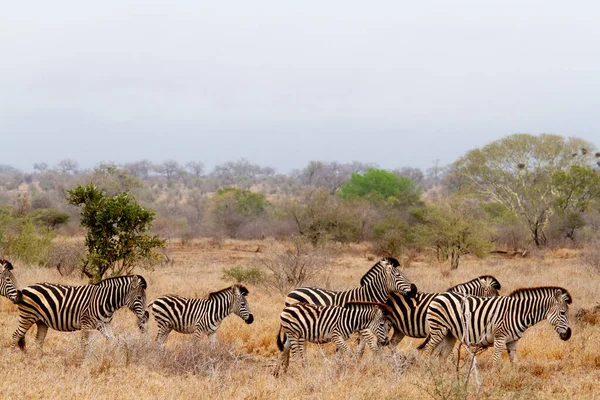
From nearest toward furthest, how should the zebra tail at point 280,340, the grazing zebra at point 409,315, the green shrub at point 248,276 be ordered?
the zebra tail at point 280,340, the grazing zebra at point 409,315, the green shrub at point 248,276

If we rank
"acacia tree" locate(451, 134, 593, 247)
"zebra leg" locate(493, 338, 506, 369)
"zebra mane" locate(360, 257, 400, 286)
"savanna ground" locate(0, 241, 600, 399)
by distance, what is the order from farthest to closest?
"acacia tree" locate(451, 134, 593, 247) → "zebra mane" locate(360, 257, 400, 286) → "zebra leg" locate(493, 338, 506, 369) → "savanna ground" locate(0, 241, 600, 399)

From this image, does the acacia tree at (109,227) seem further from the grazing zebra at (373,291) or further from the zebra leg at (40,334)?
the grazing zebra at (373,291)

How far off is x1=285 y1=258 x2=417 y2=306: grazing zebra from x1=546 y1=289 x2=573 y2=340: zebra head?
1.96m

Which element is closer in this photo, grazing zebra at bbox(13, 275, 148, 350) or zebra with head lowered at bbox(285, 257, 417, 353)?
grazing zebra at bbox(13, 275, 148, 350)

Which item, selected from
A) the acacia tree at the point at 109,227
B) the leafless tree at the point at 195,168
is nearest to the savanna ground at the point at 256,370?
the acacia tree at the point at 109,227

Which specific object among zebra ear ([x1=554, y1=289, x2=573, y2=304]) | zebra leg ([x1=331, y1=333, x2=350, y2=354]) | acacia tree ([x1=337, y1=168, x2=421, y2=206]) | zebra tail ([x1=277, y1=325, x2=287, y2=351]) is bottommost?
zebra tail ([x1=277, y1=325, x2=287, y2=351])

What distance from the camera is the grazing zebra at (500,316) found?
7.86 metres

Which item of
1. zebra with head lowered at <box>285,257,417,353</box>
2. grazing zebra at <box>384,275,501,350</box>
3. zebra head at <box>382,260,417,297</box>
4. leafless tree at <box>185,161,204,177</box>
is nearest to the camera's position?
grazing zebra at <box>384,275,501,350</box>

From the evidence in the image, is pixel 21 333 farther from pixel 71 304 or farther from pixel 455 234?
pixel 455 234

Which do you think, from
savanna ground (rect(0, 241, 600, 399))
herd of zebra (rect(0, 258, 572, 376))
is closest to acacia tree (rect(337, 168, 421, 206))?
savanna ground (rect(0, 241, 600, 399))

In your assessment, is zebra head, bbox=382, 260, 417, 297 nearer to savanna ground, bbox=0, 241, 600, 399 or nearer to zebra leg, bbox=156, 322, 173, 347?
savanna ground, bbox=0, 241, 600, 399

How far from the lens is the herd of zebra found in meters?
7.91

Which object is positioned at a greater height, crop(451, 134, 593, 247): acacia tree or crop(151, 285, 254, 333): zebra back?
crop(451, 134, 593, 247): acacia tree

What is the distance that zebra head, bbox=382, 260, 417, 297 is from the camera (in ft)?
29.0
